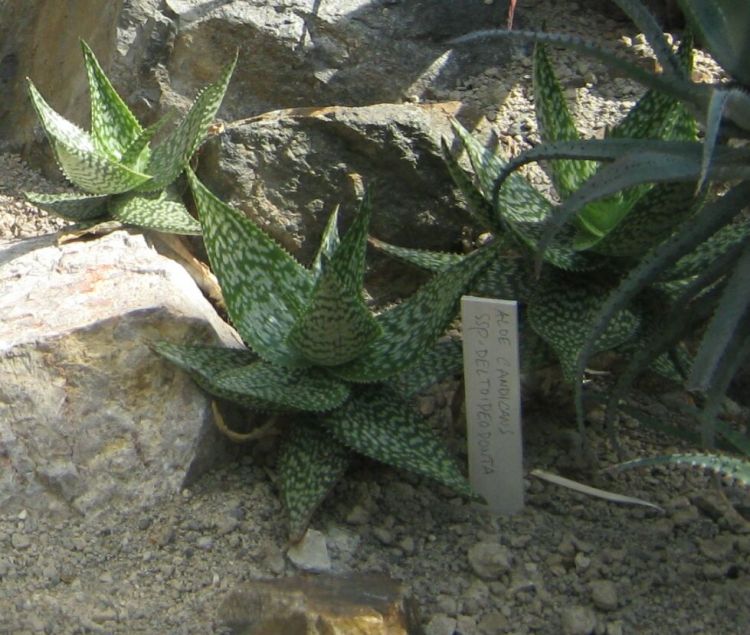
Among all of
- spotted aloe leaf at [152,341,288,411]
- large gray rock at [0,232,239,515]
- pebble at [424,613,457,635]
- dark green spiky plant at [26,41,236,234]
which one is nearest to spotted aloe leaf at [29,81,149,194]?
dark green spiky plant at [26,41,236,234]

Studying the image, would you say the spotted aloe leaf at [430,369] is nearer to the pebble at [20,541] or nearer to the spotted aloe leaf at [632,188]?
the spotted aloe leaf at [632,188]

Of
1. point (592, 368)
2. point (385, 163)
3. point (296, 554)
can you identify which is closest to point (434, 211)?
point (385, 163)

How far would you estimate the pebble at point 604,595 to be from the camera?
2057 mm

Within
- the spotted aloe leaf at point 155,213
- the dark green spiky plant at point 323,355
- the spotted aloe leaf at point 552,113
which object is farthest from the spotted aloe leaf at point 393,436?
the spotted aloe leaf at point 155,213

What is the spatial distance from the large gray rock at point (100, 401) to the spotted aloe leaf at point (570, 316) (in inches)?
26.0

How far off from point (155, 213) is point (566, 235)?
3.25ft

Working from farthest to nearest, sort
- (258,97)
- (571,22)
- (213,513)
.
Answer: (571,22)
(258,97)
(213,513)

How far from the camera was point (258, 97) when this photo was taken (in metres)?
3.30

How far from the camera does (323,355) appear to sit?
7.52ft

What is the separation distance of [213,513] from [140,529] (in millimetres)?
138

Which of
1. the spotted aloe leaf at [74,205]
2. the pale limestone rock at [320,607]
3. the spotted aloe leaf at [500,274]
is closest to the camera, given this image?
the pale limestone rock at [320,607]

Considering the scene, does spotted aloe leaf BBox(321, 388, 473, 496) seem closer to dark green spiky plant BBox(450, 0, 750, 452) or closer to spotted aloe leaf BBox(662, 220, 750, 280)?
dark green spiky plant BBox(450, 0, 750, 452)

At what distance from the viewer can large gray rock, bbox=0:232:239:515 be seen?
7.47 ft

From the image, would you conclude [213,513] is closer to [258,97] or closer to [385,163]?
[385,163]
